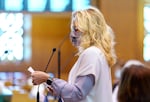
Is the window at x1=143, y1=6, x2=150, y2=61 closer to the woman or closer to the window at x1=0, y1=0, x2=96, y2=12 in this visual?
the window at x1=0, y1=0, x2=96, y2=12

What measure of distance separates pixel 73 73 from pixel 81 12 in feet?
1.12

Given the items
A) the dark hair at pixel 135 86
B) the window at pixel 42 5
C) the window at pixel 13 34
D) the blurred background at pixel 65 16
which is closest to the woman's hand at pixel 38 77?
the dark hair at pixel 135 86

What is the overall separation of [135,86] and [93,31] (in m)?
0.82

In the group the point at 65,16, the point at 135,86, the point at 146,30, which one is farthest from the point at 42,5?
the point at 135,86

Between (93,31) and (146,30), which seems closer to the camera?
(93,31)

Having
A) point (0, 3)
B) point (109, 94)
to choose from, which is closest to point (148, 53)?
point (0, 3)

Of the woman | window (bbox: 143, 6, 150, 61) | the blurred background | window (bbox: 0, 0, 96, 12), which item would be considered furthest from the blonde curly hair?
window (bbox: 143, 6, 150, 61)

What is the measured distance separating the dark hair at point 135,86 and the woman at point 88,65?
2.24 ft

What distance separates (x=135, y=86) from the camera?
1467 millimetres

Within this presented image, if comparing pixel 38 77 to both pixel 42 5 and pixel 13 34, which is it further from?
pixel 13 34

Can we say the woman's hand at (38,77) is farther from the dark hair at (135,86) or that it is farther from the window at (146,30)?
the window at (146,30)

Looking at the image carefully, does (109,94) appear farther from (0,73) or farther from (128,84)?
(0,73)

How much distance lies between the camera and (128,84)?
148cm

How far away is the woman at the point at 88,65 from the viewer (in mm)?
2172
